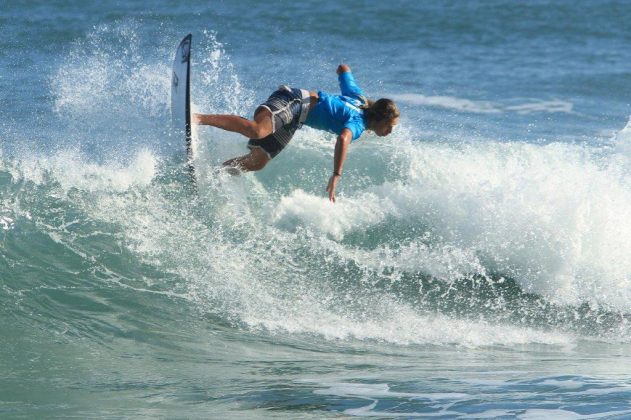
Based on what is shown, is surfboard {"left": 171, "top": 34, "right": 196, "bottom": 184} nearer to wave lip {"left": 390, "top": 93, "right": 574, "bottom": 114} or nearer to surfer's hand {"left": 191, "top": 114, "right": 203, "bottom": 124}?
surfer's hand {"left": 191, "top": 114, "right": 203, "bottom": 124}

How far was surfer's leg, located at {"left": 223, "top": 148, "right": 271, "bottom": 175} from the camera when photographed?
8.73 metres

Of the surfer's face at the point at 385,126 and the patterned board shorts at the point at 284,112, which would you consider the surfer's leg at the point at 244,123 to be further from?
the surfer's face at the point at 385,126

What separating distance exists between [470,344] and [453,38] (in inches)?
669

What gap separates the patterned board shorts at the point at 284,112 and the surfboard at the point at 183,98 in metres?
0.69

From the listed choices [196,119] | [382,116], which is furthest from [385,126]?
[196,119]

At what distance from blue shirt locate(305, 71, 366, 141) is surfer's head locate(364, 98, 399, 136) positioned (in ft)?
0.26

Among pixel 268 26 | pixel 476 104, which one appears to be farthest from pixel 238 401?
pixel 268 26

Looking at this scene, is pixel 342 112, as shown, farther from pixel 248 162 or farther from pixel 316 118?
pixel 248 162

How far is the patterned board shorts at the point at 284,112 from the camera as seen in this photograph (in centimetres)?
828

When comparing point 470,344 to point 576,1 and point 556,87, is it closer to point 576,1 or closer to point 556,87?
point 556,87

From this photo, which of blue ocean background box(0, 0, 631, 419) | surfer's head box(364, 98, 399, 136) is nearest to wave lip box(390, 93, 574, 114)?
blue ocean background box(0, 0, 631, 419)

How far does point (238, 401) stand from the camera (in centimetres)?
520

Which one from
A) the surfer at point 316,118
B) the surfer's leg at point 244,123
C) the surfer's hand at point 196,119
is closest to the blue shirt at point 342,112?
the surfer at point 316,118

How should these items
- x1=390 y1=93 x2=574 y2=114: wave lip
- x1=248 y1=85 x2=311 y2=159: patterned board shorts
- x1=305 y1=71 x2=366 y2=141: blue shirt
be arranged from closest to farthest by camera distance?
x1=305 y1=71 x2=366 y2=141: blue shirt < x1=248 y1=85 x2=311 y2=159: patterned board shorts < x1=390 y1=93 x2=574 y2=114: wave lip
